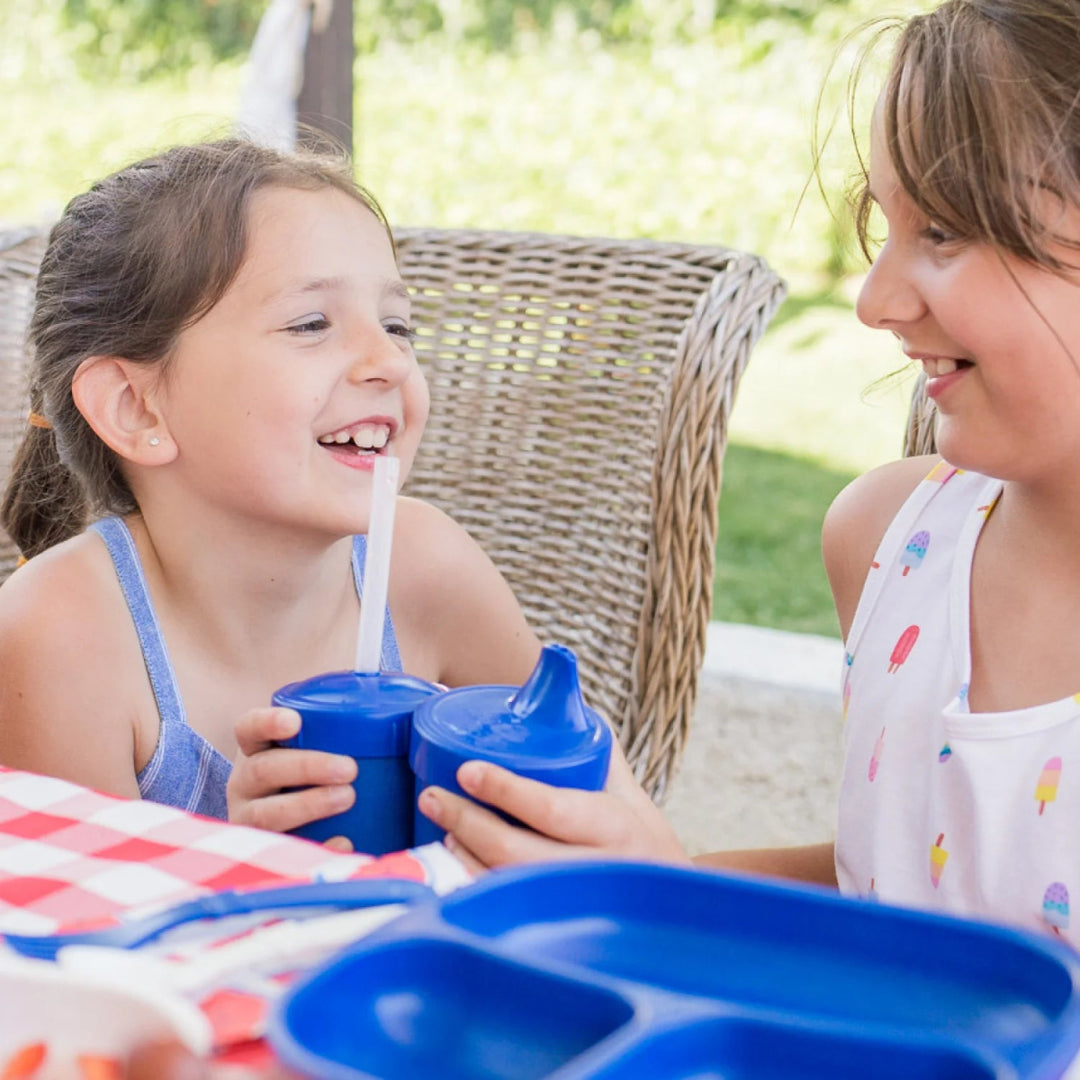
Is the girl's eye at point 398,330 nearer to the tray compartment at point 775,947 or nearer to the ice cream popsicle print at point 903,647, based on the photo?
the ice cream popsicle print at point 903,647

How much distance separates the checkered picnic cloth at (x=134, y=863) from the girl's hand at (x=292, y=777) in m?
0.08

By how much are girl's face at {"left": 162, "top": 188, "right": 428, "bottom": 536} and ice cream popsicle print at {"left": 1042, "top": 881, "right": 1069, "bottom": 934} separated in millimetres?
604

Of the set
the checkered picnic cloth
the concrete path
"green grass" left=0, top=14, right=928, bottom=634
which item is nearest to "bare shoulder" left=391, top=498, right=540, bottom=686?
the checkered picnic cloth

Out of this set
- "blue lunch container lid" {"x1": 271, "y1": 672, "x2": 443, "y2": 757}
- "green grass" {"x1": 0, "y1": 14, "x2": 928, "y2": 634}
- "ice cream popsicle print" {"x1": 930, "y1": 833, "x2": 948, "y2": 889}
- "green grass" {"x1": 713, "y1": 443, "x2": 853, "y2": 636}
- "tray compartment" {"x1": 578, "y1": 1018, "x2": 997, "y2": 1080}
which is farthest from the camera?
"green grass" {"x1": 0, "y1": 14, "x2": 928, "y2": 634}

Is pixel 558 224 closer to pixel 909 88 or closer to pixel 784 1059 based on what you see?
pixel 909 88

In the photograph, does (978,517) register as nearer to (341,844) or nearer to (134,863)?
(341,844)

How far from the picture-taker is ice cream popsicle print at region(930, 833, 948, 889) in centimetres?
102

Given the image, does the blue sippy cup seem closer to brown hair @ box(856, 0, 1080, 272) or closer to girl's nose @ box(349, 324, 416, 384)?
brown hair @ box(856, 0, 1080, 272)

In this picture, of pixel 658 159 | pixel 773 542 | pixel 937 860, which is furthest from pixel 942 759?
pixel 658 159

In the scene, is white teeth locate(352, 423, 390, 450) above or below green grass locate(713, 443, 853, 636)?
above

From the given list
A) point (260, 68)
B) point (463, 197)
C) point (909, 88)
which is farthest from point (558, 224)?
point (909, 88)

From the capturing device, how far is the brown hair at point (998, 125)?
86 centimetres

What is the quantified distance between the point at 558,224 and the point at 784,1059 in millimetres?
5517

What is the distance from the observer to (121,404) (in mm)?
1282
